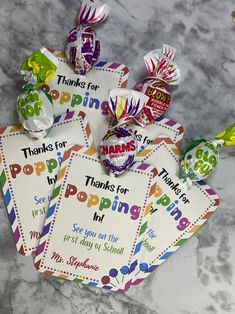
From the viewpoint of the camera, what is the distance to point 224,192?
1.26 meters

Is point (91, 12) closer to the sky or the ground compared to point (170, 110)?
closer to the sky

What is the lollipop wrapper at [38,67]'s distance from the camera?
1.17 meters

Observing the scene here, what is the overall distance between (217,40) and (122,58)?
0.25m

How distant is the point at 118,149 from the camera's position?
1121 millimetres

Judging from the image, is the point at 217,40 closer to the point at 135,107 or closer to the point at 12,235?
the point at 135,107

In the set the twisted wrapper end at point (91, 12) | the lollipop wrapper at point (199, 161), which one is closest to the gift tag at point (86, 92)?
the twisted wrapper end at point (91, 12)

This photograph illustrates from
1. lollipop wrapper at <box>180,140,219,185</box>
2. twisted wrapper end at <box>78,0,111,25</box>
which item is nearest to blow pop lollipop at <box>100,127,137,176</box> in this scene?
lollipop wrapper at <box>180,140,219,185</box>

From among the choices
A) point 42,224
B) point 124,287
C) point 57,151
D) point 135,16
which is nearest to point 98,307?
point 124,287

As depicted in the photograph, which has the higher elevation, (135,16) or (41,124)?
(135,16)

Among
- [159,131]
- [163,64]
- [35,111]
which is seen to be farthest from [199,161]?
[35,111]

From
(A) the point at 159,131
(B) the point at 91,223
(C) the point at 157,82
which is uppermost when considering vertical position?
(C) the point at 157,82

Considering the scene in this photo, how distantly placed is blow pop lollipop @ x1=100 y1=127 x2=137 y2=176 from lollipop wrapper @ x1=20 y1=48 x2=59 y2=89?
0.20m

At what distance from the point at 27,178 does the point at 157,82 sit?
0.38 m

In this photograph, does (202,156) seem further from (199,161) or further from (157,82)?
(157,82)
